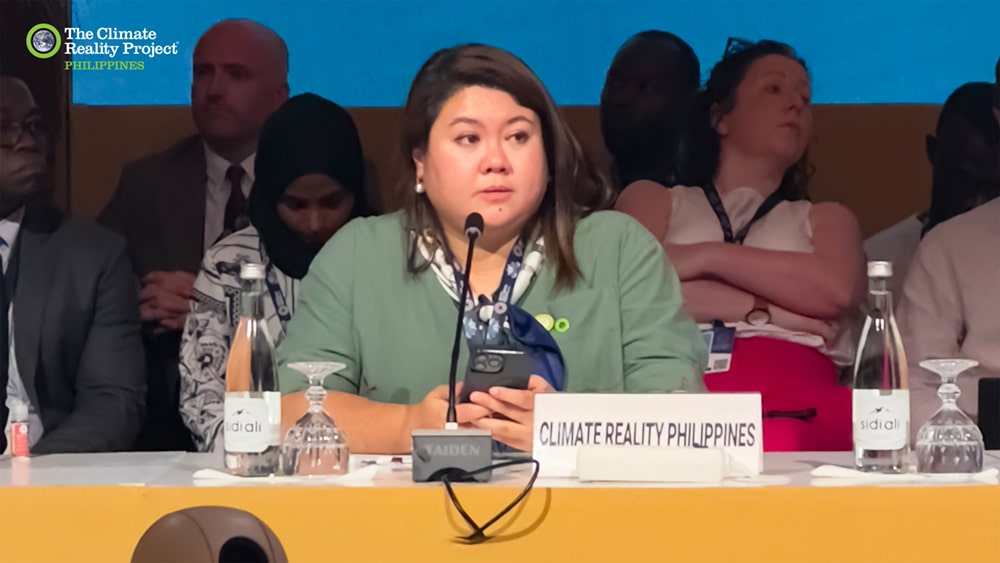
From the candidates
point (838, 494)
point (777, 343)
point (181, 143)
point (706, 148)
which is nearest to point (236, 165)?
point (181, 143)

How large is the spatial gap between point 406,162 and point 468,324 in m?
0.56

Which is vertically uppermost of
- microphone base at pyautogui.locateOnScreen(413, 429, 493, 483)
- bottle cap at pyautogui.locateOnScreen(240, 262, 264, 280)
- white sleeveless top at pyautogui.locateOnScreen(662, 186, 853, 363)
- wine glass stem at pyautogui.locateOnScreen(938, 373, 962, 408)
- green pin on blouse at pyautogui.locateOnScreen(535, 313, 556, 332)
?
white sleeveless top at pyautogui.locateOnScreen(662, 186, 853, 363)

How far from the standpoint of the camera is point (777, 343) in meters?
2.97

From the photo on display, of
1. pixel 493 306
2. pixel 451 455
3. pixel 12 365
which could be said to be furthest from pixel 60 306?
pixel 451 455

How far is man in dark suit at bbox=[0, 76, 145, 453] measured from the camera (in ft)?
10.0

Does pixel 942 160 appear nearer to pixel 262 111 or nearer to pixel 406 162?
pixel 406 162

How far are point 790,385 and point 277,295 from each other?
115 centimetres

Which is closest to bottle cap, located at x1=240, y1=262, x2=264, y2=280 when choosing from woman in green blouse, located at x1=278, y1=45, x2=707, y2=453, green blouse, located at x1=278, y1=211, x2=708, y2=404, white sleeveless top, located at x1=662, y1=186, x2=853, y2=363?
woman in green blouse, located at x1=278, y1=45, x2=707, y2=453

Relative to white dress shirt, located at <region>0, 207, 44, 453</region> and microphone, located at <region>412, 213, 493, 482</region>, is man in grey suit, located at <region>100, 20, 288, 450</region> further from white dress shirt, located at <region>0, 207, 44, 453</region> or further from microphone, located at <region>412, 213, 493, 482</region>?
microphone, located at <region>412, 213, 493, 482</region>

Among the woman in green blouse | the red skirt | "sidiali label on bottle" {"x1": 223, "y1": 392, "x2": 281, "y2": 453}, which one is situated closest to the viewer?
"sidiali label on bottle" {"x1": 223, "y1": 392, "x2": 281, "y2": 453}

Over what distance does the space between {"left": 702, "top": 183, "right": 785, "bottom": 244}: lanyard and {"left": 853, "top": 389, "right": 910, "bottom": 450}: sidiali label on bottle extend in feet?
4.44

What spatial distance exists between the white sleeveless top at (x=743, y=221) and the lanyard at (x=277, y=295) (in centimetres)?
86

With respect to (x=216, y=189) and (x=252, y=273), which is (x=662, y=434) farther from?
(x=216, y=189)

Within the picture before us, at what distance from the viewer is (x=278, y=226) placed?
3062 millimetres
